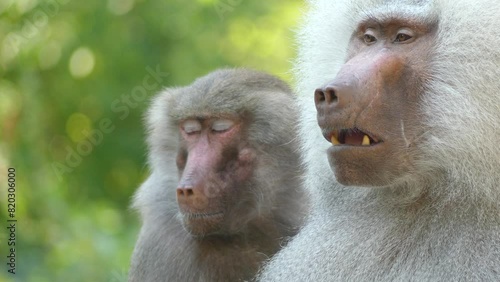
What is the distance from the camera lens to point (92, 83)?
25.0ft

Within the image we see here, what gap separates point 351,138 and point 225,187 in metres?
1.33

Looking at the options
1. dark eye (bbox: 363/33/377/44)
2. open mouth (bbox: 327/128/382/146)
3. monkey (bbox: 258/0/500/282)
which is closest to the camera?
monkey (bbox: 258/0/500/282)

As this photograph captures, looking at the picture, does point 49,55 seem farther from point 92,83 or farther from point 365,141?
point 365,141

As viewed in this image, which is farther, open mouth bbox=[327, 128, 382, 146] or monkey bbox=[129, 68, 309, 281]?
monkey bbox=[129, 68, 309, 281]

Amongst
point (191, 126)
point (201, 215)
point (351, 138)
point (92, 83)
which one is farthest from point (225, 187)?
point (92, 83)

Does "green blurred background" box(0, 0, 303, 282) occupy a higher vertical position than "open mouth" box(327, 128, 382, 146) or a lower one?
lower

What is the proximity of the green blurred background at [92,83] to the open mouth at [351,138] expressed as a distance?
12.9 feet

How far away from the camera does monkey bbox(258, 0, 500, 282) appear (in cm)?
299

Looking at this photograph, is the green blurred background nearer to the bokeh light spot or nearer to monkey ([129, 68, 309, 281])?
the bokeh light spot

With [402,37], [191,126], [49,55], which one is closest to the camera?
[402,37]

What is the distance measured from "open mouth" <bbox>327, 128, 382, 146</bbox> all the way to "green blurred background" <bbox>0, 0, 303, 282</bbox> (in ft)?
12.9

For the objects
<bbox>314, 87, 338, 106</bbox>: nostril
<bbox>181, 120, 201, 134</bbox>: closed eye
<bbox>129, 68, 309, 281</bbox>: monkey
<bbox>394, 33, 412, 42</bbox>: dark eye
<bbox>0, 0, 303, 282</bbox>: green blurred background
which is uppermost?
<bbox>394, 33, 412, 42</bbox>: dark eye

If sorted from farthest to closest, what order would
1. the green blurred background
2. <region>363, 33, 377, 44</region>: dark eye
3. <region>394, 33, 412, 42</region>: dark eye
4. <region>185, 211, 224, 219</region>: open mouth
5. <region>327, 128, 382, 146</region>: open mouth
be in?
the green blurred background < <region>185, 211, 224, 219</region>: open mouth < <region>363, 33, 377, 44</region>: dark eye < <region>394, 33, 412, 42</region>: dark eye < <region>327, 128, 382, 146</region>: open mouth

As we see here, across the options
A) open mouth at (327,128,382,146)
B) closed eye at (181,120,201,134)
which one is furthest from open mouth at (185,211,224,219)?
open mouth at (327,128,382,146)
